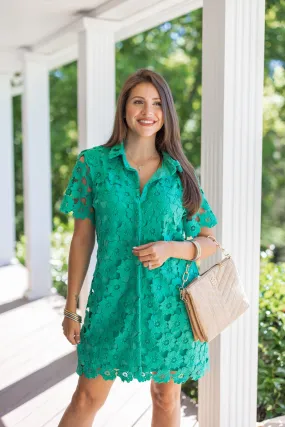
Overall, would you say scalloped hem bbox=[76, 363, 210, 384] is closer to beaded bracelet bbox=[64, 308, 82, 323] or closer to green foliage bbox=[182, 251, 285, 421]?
beaded bracelet bbox=[64, 308, 82, 323]

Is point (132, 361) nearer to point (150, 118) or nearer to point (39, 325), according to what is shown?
point (150, 118)

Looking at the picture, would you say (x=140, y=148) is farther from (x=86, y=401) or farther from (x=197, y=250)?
(x=86, y=401)

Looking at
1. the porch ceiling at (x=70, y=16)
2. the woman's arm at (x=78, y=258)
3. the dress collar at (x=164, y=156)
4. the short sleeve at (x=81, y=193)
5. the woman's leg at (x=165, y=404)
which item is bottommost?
the woman's leg at (x=165, y=404)

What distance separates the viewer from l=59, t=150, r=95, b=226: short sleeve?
2.22m

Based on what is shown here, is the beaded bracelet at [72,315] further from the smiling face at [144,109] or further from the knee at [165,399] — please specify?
the smiling face at [144,109]

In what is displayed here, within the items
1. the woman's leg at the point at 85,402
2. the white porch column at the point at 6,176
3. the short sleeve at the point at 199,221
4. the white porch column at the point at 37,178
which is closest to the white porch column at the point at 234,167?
the short sleeve at the point at 199,221

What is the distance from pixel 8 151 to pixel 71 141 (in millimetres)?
6673

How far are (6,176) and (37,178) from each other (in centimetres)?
218

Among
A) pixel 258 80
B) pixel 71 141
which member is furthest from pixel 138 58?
pixel 258 80

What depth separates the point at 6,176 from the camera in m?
8.40

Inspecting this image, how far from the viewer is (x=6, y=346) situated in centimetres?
481

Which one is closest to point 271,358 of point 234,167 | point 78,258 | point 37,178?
point 234,167

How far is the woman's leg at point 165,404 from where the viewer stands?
2254mm

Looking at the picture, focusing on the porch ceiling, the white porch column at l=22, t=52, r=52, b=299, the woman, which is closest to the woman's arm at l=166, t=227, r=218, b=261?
the woman
